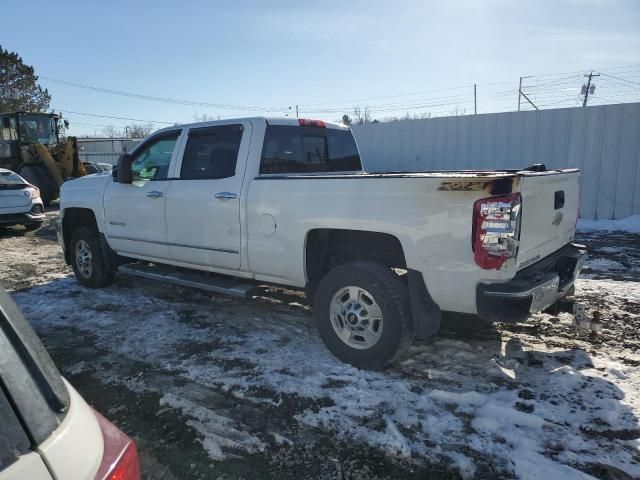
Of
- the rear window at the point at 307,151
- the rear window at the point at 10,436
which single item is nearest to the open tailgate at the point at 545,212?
the rear window at the point at 307,151

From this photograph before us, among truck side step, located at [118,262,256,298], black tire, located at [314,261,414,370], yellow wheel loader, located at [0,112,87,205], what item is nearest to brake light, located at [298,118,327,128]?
truck side step, located at [118,262,256,298]

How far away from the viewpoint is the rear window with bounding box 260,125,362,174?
4727mm

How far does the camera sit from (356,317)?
152 inches

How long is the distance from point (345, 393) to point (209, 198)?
2362 mm

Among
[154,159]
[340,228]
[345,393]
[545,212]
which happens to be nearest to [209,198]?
[154,159]

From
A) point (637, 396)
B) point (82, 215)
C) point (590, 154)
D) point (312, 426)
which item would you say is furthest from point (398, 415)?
point (590, 154)

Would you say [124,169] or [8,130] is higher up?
[8,130]

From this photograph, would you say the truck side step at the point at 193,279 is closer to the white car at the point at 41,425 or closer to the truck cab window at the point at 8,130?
the white car at the point at 41,425

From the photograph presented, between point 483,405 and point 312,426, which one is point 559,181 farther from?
point 312,426

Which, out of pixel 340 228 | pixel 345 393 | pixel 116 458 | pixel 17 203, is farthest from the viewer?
pixel 17 203

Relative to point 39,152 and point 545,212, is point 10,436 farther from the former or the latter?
point 39,152

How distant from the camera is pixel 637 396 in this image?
332 centimetres

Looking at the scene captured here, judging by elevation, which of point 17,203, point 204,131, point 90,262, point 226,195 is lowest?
point 90,262

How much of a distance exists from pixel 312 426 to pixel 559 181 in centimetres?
270
